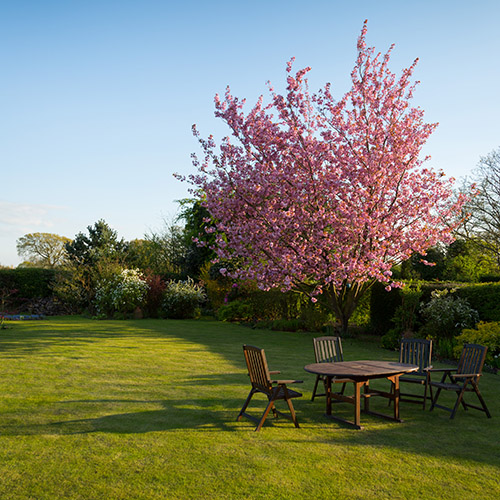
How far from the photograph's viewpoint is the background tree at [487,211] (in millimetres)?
27297

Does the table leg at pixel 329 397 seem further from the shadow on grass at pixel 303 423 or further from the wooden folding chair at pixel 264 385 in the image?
the wooden folding chair at pixel 264 385

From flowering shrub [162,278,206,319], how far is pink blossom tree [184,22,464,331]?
9.64 metres

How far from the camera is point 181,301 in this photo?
23422mm

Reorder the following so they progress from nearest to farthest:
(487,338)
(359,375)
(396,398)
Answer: (359,375) → (396,398) → (487,338)

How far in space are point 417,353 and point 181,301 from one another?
17.0m

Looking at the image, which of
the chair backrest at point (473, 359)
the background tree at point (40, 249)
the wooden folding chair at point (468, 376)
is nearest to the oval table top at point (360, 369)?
the wooden folding chair at point (468, 376)

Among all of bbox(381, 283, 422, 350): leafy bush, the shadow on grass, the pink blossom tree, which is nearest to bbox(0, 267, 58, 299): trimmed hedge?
the pink blossom tree

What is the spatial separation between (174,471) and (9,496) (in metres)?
1.40

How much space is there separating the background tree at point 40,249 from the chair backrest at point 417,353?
2051 inches

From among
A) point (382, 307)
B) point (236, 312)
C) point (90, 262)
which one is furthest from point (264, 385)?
point (90, 262)

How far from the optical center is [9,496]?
380cm

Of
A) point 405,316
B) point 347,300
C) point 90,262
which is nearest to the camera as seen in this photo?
point 405,316

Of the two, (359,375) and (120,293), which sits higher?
(120,293)

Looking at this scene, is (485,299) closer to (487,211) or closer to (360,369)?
(360,369)
